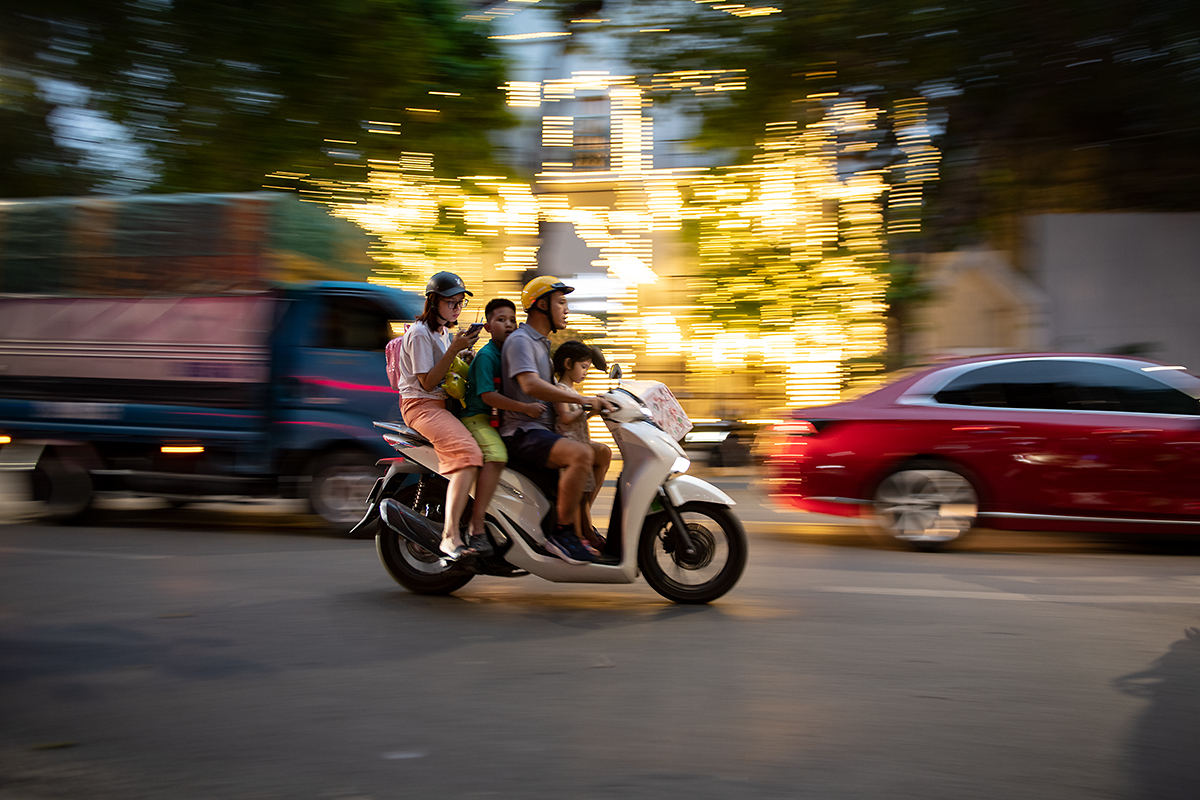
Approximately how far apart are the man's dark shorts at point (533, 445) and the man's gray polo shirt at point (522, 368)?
0.14 feet

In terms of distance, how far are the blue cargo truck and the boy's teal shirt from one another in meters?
3.14

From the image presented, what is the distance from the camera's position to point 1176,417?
7773mm

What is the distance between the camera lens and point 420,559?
20.7ft

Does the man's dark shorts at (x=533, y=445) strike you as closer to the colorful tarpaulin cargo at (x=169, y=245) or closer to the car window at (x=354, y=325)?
the car window at (x=354, y=325)

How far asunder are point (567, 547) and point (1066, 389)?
4385 mm

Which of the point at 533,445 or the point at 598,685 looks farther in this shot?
the point at 533,445

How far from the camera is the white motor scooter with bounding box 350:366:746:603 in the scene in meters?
5.80

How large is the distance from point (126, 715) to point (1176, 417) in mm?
7069

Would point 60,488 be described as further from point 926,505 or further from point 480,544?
point 926,505

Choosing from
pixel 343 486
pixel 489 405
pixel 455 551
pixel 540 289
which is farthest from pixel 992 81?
pixel 455 551

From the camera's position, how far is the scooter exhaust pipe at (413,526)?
6000mm

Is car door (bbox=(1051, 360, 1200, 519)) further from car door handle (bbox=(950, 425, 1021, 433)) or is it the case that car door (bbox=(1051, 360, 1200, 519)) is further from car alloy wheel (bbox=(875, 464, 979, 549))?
car alloy wheel (bbox=(875, 464, 979, 549))

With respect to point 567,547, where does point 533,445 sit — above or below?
above

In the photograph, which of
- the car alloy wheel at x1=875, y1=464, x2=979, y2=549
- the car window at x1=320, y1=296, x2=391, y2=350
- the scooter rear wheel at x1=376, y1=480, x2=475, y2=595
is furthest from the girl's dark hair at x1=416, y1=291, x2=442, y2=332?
the car alloy wheel at x1=875, y1=464, x2=979, y2=549
